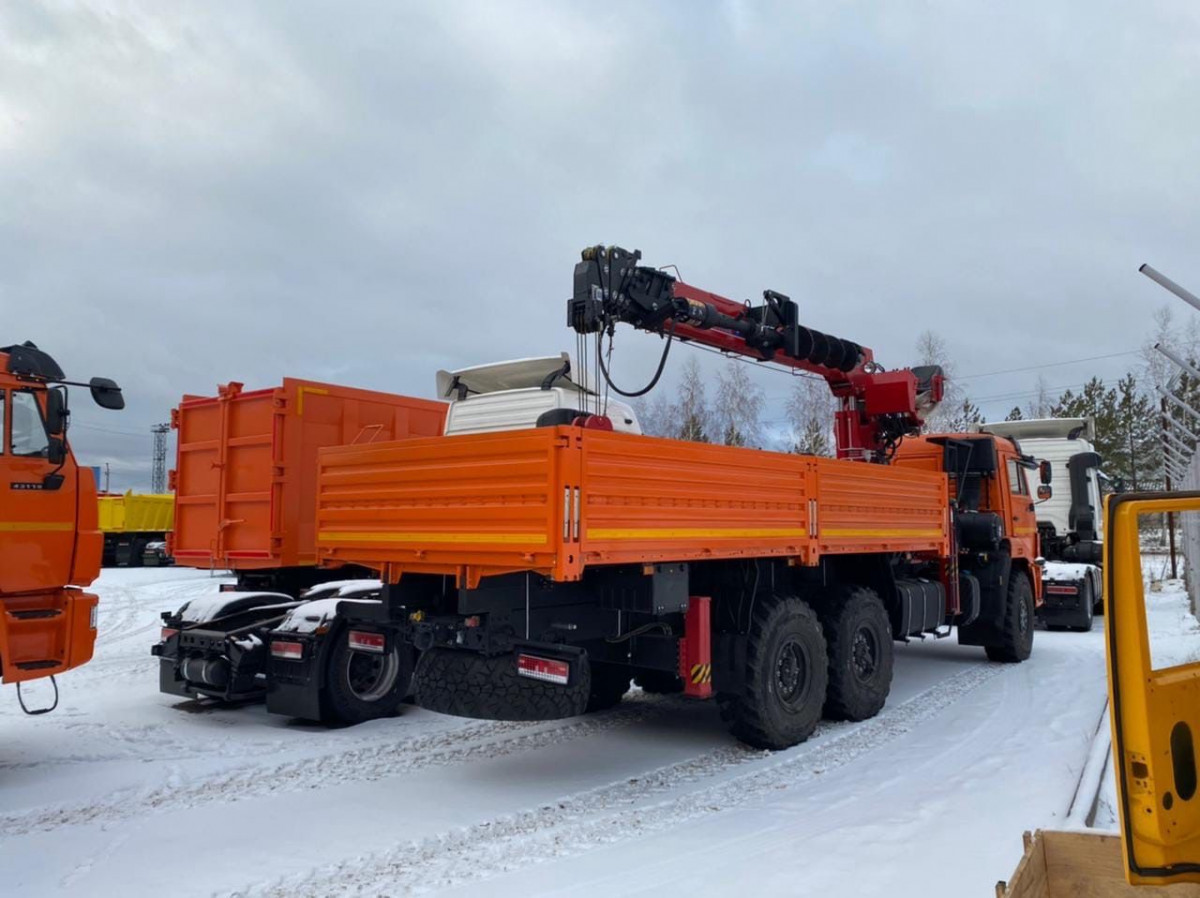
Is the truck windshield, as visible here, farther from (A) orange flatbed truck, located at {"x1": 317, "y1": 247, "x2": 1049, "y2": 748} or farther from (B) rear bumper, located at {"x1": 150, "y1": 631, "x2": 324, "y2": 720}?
(B) rear bumper, located at {"x1": 150, "y1": 631, "x2": 324, "y2": 720}

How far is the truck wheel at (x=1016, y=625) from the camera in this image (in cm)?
1090

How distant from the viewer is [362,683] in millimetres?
7828

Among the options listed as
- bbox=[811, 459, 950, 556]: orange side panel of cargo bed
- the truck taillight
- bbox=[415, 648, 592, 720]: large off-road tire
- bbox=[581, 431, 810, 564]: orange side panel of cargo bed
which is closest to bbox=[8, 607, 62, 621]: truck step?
bbox=[415, 648, 592, 720]: large off-road tire

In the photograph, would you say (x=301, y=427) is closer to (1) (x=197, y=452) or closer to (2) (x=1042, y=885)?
(1) (x=197, y=452)

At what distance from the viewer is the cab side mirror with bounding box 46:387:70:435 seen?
6.28 meters

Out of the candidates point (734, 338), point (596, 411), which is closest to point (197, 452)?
point (596, 411)

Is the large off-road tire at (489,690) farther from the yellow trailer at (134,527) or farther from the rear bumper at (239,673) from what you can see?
the yellow trailer at (134,527)

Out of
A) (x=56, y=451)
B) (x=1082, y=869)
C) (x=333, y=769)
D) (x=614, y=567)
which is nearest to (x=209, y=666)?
(x=333, y=769)

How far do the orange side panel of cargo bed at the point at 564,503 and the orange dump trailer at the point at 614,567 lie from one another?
1 cm

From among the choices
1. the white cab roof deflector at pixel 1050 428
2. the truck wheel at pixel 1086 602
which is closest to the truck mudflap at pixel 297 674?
the truck wheel at pixel 1086 602

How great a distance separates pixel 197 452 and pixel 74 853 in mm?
4633

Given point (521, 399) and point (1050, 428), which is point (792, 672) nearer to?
point (521, 399)

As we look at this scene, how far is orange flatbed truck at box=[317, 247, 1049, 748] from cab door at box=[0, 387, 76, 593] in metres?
1.75

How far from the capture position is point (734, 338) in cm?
862
